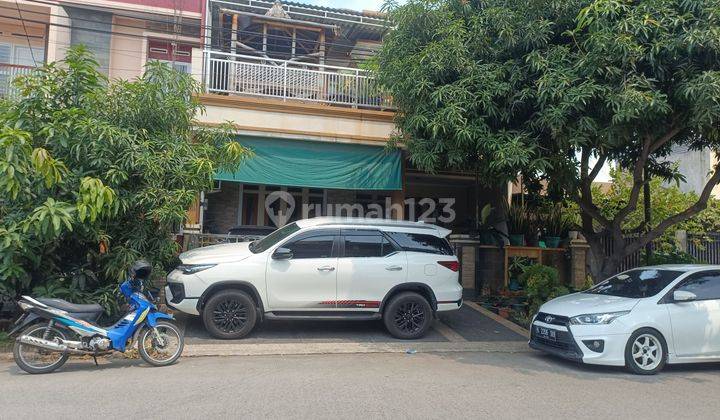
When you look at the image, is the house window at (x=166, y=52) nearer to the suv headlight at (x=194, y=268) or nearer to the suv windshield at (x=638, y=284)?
the suv headlight at (x=194, y=268)

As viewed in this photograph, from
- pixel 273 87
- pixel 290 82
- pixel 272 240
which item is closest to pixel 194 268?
pixel 272 240

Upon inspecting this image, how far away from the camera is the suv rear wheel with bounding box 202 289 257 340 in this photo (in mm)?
8203

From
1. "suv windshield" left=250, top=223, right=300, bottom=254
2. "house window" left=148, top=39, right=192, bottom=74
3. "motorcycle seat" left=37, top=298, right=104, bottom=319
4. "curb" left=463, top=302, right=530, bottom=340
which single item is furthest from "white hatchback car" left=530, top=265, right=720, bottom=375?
"house window" left=148, top=39, right=192, bottom=74

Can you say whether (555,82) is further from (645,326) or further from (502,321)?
(502,321)

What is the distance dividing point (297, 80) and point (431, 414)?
914 centimetres

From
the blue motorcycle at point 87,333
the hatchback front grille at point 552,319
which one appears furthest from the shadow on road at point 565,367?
the blue motorcycle at point 87,333

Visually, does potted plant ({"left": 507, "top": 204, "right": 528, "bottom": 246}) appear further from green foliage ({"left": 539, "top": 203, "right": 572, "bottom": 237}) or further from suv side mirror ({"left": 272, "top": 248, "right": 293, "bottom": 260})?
suv side mirror ({"left": 272, "top": 248, "right": 293, "bottom": 260})

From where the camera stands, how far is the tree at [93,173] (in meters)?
7.27

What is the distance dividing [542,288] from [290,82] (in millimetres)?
7192

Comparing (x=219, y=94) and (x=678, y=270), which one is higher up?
(x=219, y=94)

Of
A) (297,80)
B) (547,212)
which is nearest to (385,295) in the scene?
(297,80)

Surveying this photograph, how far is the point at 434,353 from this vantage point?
27.5 ft

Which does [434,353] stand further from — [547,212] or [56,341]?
[547,212]

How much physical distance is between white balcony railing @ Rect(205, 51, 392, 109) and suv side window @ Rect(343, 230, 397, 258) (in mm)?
4200
